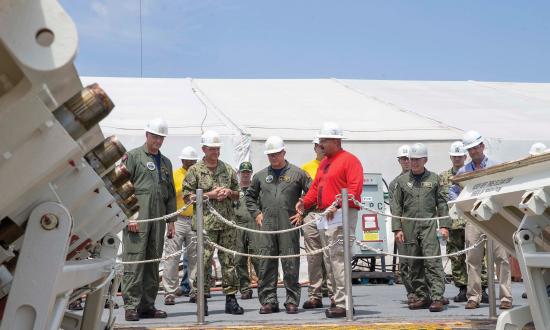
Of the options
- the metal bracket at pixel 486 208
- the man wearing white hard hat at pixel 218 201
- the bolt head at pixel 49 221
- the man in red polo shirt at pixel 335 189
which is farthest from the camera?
the man wearing white hard hat at pixel 218 201

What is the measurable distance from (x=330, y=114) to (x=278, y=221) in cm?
736

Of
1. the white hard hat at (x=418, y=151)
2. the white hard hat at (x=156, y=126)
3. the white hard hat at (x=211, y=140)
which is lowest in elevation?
the white hard hat at (x=156, y=126)

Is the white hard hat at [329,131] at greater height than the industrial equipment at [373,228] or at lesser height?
lesser

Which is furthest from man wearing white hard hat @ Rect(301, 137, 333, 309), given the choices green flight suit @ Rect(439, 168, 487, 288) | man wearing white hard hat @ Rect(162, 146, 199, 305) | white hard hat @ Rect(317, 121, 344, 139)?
green flight suit @ Rect(439, 168, 487, 288)

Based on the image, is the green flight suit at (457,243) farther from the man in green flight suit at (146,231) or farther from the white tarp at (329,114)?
the white tarp at (329,114)

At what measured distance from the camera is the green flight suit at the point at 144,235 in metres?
7.93

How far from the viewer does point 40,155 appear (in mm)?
2658

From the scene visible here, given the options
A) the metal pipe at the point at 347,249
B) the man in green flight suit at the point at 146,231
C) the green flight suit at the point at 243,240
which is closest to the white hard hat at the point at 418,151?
the metal pipe at the point at 347,249

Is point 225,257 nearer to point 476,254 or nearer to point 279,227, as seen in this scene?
point 279,227

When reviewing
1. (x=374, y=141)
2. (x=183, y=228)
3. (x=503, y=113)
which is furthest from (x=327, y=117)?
(x=183, y=228)

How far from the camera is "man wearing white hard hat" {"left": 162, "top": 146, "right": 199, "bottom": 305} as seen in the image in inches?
398

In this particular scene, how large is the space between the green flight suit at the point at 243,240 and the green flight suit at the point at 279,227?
1.99 metres

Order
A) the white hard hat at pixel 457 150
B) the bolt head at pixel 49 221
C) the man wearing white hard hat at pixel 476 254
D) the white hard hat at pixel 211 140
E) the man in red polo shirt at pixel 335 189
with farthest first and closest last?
the white hard hat at pixel 457 150 < the man wearing white hard hat at pixel 476 254 < the white hard hat at pixel 211 140 < the man in red polo shirt at pixel 335 189 < the bolt head at pixel 49 221

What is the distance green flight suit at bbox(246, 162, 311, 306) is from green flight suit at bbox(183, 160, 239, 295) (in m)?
0.33
